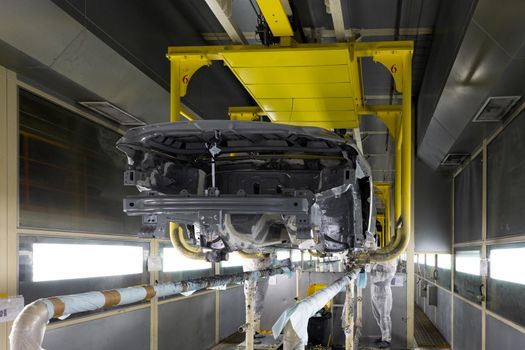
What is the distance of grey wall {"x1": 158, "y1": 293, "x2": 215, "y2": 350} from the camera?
6742 mm

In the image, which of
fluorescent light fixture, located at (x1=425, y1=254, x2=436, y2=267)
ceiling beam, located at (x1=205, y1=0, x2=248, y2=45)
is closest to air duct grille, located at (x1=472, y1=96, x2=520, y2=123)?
ceiling beam, located at (x1=205, y1=0, x2=248, y2=45)

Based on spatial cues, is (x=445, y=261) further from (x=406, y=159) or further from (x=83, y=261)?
(x=83, y=261)

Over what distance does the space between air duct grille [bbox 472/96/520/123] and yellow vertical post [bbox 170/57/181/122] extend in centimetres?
280

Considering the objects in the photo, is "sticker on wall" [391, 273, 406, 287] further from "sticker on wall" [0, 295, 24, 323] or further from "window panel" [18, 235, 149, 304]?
"sticker on wall" [0, 295, 24, 323]

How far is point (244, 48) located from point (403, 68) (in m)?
1.38

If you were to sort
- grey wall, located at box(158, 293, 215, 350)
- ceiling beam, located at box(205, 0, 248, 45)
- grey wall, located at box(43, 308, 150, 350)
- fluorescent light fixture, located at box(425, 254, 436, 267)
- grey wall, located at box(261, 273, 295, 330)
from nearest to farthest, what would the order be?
ceiling beam, located at box(205, 0, 248, 45)
grey wall, located at box(43, 308, 150, 350)
grey wall, located at box(158, 293, 215, 350)
grey wall, located at box(261, 273, 295, 330)
fluorescent light fixture, located at box(425, 254, 436, 267)

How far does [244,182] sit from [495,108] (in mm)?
2942

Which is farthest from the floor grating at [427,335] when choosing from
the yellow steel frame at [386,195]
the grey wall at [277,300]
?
the grey wall at [277,300]

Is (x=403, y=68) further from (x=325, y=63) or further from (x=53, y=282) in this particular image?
(x=53, y=282)

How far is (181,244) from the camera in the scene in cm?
443

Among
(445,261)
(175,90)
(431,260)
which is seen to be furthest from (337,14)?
A: (431,260)

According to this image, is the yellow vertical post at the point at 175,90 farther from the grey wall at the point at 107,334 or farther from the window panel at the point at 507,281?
the window panel at the point at 507,281

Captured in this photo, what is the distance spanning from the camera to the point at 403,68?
4285mm

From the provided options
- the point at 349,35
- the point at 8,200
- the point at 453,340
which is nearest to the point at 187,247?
the point at 8,200
